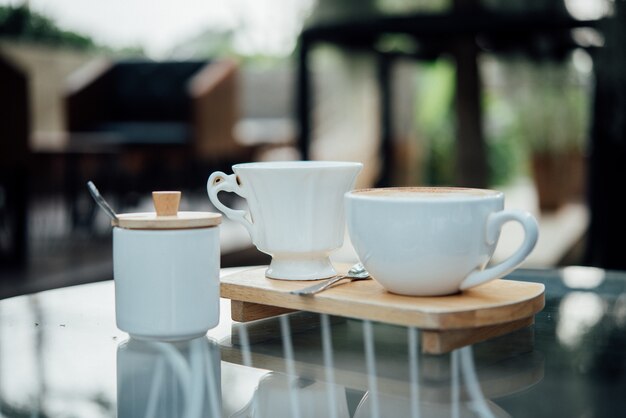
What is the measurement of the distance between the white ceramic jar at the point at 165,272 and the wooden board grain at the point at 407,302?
0.20 ft

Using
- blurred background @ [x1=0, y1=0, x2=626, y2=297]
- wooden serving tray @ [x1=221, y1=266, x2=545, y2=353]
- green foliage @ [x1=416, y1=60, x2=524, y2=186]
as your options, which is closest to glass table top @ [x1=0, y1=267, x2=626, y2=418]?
wooden serving tray @ [x1=221, y1=266, x2=545, y2=353]

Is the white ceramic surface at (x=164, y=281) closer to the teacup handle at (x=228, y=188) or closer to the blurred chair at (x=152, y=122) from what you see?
the teacup handle at (x=228, y=188)

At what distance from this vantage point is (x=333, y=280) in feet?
1.85

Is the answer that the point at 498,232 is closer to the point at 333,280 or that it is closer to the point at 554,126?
the point at 333,280

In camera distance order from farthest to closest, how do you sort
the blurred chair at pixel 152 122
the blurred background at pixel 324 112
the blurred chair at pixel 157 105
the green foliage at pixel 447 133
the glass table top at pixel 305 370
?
1. the green foliage at pixel 447 133
2. the blurred chair at pixel 157 105
3. the blurred chair at pixel 152 122
4. the blurred background at pixel 324 112
5. the glass table top at pixel 305 370

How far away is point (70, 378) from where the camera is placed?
465 millimetres

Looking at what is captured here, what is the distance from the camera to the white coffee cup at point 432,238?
0.49m

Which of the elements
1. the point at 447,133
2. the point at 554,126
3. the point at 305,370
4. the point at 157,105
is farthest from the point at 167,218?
the point at 447,133

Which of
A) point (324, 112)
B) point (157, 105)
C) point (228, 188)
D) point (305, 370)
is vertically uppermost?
point (157, 105)

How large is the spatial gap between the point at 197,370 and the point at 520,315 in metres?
0.21

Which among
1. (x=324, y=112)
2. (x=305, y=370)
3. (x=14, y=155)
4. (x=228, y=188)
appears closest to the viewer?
(x=305, y=370)

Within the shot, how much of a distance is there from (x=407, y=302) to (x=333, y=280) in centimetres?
8

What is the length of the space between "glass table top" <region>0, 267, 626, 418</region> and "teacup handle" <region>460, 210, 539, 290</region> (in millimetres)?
48

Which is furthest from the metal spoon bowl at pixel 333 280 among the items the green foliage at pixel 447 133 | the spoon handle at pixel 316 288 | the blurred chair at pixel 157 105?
the green foliage at pixel 447 133
